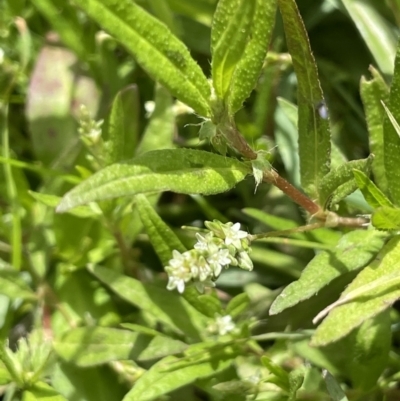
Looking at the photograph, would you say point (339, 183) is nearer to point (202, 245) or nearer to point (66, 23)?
point (202, 245)

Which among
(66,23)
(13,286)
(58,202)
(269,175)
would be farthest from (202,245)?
(66,23)

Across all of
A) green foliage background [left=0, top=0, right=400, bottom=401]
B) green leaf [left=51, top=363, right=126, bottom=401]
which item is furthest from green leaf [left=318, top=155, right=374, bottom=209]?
green leaf [left=51, top=363, right=126, bottom=401]

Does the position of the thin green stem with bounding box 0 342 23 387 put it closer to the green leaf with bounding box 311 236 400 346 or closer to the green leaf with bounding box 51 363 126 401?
the green leaf with bounding box 51 363 126 401

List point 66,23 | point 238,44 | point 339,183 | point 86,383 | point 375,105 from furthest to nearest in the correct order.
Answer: point 66,23
point 86,383
point 375,105
point 339,183
point 238,44

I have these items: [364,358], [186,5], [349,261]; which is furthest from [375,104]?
[186,5]

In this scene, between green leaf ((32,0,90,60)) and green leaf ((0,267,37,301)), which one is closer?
green leaf ((0,267,37,301))

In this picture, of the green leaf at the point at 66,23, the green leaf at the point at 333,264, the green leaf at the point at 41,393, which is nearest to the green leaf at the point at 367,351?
the green leaf at the point at 333,264
